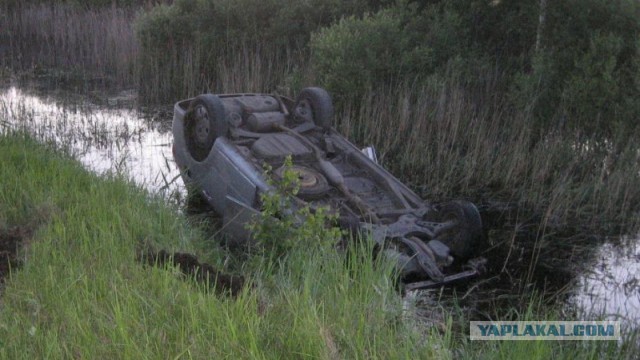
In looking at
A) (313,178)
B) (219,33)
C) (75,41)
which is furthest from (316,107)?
(75,41)

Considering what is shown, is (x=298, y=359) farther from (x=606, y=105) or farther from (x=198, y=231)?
(x=606, y=105)

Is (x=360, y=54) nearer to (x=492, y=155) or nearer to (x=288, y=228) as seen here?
(x=492, y=155)

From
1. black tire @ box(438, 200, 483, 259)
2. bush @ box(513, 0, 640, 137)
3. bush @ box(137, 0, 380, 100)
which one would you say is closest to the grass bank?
black tire @ box(438, 200, 483, 259)

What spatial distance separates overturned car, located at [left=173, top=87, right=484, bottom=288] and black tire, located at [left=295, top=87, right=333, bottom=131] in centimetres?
1

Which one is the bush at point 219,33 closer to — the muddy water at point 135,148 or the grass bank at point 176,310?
the muddy water at point 135,148

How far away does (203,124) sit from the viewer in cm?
809

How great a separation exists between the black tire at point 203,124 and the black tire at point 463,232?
267cm

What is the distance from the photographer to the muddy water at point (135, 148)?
641 centimetres

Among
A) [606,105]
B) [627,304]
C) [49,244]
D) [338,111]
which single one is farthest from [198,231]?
[606,105]

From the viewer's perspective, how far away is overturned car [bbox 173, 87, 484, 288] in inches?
258

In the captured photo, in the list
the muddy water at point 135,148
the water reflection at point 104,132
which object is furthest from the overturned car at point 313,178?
the water reflection at point 104,132

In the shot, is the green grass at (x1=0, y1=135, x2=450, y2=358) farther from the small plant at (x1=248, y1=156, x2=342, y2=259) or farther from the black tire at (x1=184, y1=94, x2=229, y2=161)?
the black tire at (x1=184, y1=94, x2=229, y2=161)

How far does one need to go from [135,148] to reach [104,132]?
832mm

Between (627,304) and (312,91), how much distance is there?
4225 millimetres
